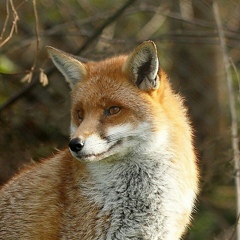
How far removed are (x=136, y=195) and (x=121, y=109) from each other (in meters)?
0.80

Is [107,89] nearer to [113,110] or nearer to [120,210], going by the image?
[113,110]

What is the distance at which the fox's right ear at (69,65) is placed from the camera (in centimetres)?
711

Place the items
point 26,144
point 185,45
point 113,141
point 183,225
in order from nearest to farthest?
point 113,141
point 183,225
point 26,144
point 185,45

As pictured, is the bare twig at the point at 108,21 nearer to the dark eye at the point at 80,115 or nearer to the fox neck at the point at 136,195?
the dark eye at the point at 80,115

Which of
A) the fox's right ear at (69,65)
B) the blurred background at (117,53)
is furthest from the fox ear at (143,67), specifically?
the blurred background at (117,53)

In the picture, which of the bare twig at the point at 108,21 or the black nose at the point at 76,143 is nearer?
the black nose at the point at 76,143

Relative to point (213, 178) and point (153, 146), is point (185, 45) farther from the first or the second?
point (153, 146)

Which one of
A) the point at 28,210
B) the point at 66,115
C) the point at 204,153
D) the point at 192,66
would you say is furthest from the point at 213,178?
the point at 28,210

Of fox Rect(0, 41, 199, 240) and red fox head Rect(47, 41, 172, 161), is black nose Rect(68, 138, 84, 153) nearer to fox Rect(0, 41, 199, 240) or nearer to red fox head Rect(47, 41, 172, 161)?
red fox head Rect(47, 41, 172, 161)

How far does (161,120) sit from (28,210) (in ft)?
4.90

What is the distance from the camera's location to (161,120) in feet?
22.2

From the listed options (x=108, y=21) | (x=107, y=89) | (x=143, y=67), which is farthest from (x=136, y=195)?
(x=108, y=21)

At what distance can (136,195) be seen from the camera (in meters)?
6.77

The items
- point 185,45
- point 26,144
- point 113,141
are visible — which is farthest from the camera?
point 185,45
